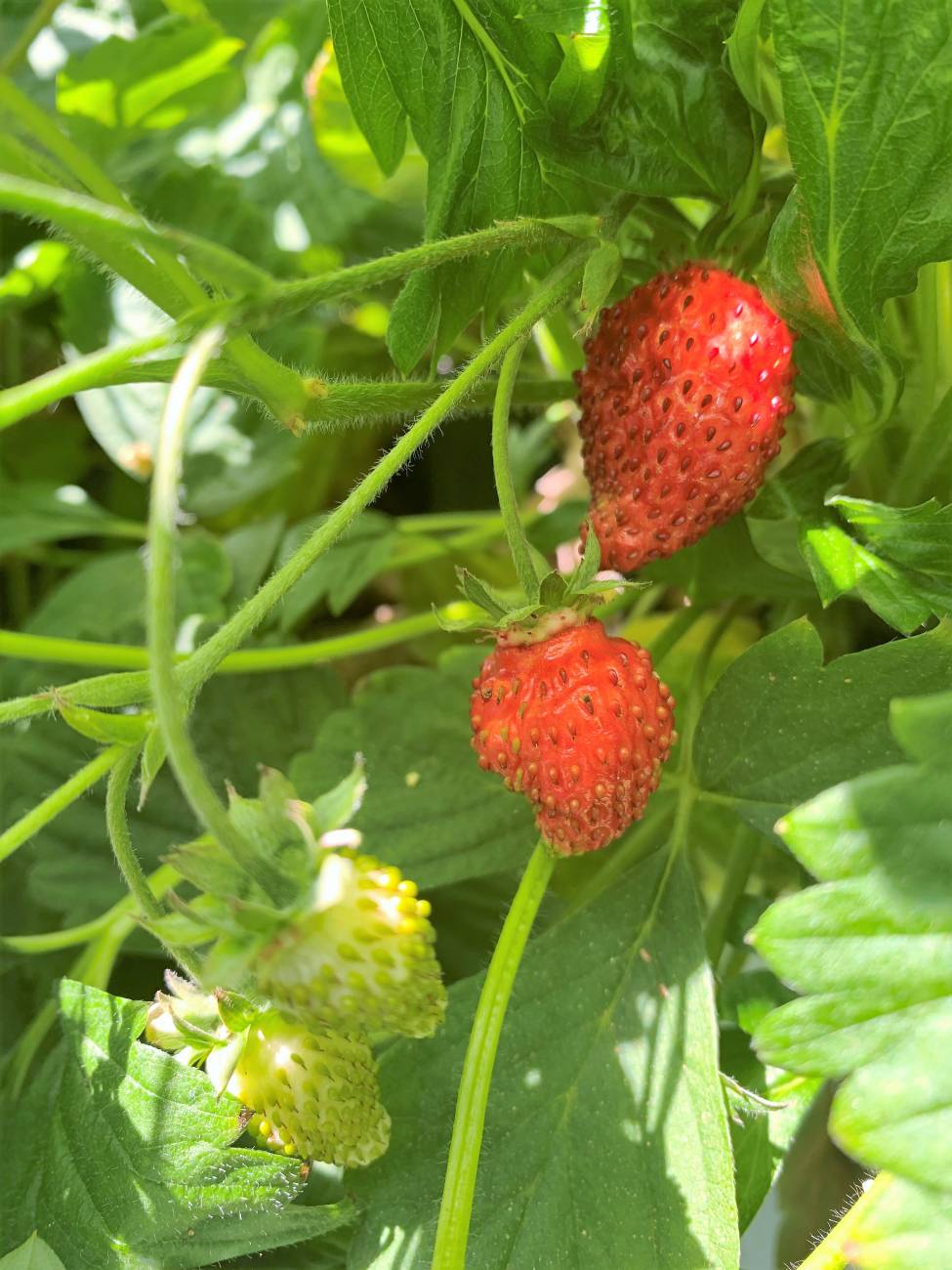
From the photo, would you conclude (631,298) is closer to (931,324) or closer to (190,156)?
(931,324)

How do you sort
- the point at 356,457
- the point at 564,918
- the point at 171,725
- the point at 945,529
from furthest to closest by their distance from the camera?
1. the point at 356,457
2. the point at 564,918
3. the point at 945,529
4. the point at 171,725

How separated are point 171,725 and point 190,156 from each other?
0.83 metres

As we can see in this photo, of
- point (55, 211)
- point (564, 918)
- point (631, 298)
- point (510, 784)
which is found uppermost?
point (55, 211)

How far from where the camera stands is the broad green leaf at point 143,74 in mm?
851

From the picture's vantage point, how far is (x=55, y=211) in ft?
1.29

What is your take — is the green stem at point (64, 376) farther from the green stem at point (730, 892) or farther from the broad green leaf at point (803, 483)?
the green stem at point (730, 892)

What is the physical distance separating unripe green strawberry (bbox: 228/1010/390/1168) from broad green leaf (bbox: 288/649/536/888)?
0.16 metres

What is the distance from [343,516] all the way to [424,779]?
0.26 metres

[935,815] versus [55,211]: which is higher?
[55,211]

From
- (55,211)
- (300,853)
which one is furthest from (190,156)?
(300,853)

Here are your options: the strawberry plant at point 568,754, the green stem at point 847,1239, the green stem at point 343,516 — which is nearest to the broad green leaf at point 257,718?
the strawberry plant at point 568,754

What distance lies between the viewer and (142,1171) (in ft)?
1.76

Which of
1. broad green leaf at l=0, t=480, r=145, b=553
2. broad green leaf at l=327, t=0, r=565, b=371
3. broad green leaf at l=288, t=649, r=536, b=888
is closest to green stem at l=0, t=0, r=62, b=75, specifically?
broad green leaf at l=0, t=480, r=145, b=553

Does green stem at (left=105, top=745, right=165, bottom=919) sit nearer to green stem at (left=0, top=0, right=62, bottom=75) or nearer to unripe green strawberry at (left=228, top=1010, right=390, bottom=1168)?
unripe green strawberry at (left=228, top=1010, right=390, bottom=1168)
